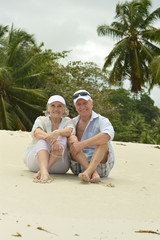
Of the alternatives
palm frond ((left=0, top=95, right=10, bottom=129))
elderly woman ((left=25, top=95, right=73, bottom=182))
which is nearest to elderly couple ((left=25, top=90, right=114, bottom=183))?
elderly woman ((left=25, top=95, right=73, bottom=182))

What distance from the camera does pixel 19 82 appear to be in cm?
1953

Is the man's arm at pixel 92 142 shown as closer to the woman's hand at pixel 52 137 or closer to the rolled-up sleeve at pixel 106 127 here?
the rolled-up sleeve at pixel 106 127

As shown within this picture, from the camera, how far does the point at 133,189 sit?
4.02 m

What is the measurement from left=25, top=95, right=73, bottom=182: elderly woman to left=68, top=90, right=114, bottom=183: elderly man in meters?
0.12

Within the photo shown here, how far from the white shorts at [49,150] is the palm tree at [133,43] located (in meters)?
20.7

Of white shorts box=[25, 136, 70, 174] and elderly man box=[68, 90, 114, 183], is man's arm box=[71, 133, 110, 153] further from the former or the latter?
white shorts box=[25, 136, 70, 174]

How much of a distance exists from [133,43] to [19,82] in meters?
10.0

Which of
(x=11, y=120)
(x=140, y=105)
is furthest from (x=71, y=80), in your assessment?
(x=140, y=105)

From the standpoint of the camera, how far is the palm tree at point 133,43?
81.6 feet

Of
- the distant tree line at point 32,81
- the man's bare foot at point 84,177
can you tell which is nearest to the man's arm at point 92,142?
the man's bare foot at point 84,177

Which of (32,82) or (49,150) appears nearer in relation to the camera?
(49,150)

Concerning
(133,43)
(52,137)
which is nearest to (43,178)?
(52,137)

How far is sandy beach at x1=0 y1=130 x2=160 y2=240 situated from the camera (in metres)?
2.35

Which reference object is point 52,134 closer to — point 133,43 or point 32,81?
point 32,81
